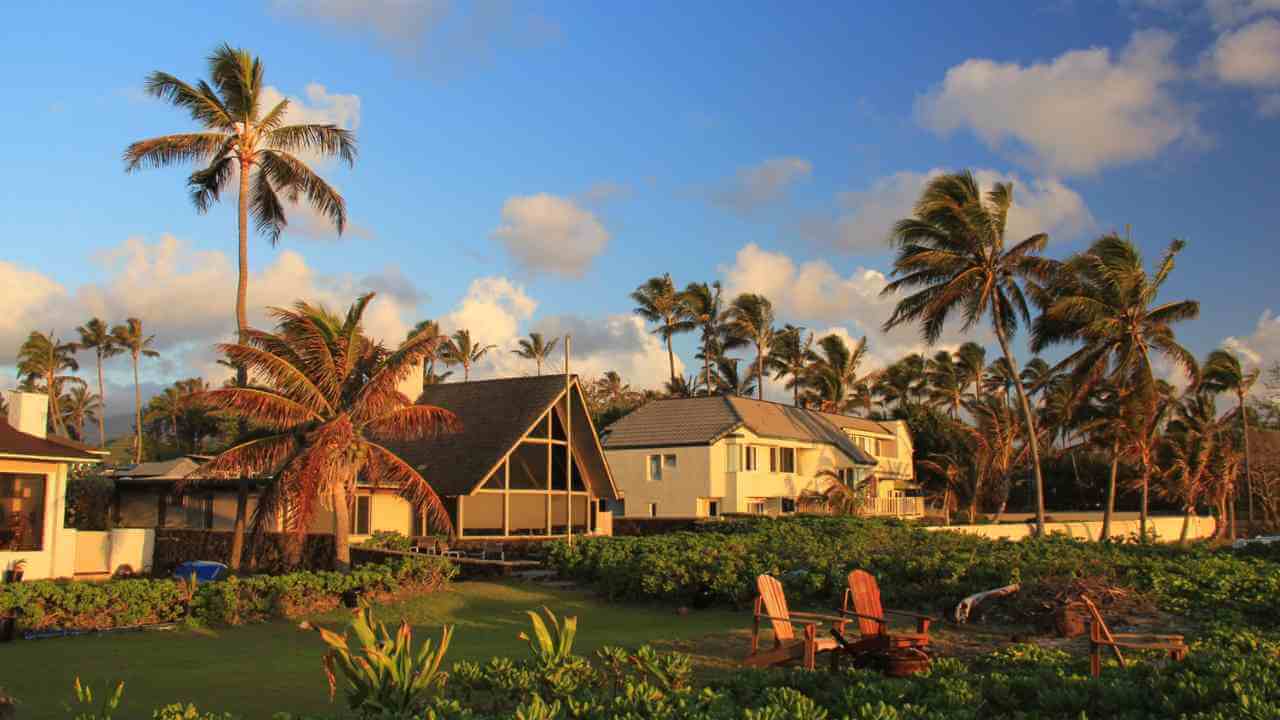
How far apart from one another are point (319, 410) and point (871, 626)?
45.4 ft

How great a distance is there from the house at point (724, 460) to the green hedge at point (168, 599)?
26.9m

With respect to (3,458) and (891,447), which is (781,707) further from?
(891,447)

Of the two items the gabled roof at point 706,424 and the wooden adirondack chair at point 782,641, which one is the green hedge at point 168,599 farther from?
the gabled roof at point 706,424

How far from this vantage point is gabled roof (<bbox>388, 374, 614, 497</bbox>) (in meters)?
30.1

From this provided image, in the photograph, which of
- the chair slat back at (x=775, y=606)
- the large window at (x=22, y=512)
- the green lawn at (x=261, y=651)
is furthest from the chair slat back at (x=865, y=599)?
the large window at (x=22, y=512)

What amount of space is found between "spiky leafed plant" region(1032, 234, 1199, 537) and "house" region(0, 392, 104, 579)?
3252cm

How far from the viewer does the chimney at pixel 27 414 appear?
2320 centimetres

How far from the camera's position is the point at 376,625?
8.39 meters

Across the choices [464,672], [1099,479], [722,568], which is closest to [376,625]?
[464,672]

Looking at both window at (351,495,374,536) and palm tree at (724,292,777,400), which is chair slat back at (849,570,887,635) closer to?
window at (351,495,374,536)

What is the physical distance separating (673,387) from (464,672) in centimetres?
6472

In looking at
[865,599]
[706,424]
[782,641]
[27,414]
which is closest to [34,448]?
[27,414]

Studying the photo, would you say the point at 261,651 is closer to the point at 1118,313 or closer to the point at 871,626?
the point at 871,626

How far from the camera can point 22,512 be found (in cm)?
2133
